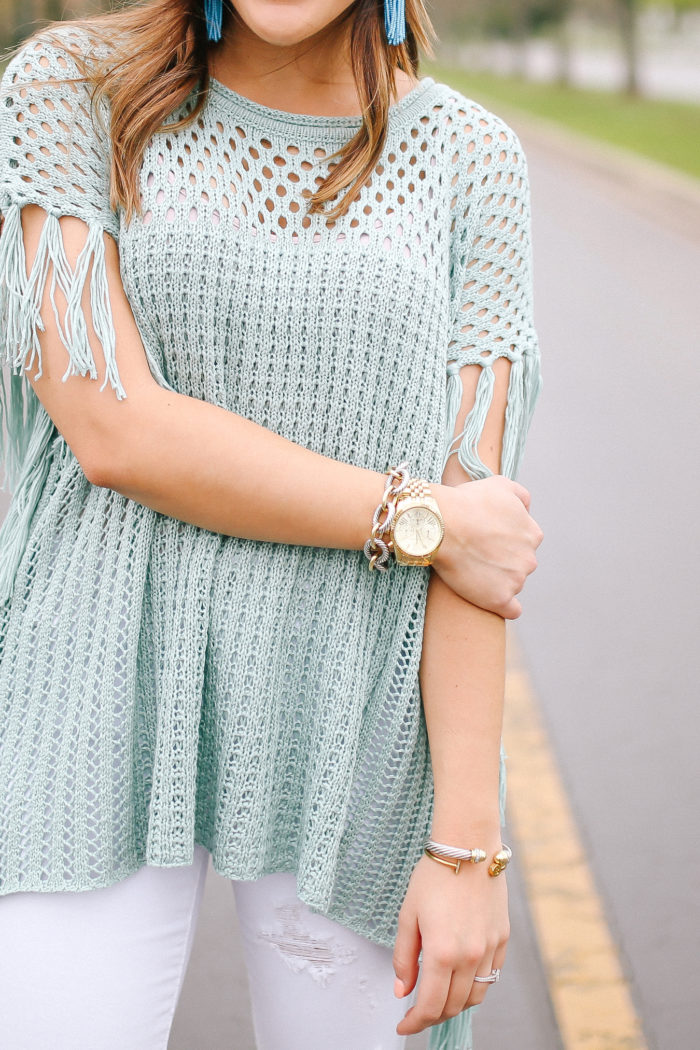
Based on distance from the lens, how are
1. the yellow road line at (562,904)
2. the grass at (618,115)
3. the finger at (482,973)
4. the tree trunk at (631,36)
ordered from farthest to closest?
the tree trunk at (631,36), the grass at (618,115), the yellow road line at (562,904), the finger at (482,973)

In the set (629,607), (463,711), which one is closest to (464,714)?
(463,711)

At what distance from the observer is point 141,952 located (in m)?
1.55

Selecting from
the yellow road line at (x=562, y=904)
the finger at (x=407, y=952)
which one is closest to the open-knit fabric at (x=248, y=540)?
the finger at (x=407, y=952)

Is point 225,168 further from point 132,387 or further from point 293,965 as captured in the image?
point 293,965

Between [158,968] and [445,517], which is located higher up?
[445,517]

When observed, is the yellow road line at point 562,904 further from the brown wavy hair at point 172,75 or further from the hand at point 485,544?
the brown wavy hair at point 172,75

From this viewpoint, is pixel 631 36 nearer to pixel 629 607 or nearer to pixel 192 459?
pixel 629 607

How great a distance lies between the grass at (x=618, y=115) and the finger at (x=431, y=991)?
55.0 feet

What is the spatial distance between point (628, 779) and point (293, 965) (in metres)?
2.38

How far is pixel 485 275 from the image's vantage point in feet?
5.35

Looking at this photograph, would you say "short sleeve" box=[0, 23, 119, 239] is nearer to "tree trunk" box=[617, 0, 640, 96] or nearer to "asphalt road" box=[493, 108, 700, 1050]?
"asphalt road" box=[493, 108, 700, 1050]

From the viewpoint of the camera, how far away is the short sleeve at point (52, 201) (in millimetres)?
1456

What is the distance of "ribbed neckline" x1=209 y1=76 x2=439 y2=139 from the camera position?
160 centimetres

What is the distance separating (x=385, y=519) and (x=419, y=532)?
0.05 m
